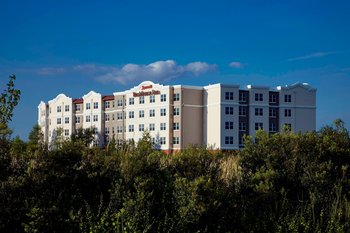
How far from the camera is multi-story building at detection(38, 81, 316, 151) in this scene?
260 feet

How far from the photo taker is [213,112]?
80.2 metres

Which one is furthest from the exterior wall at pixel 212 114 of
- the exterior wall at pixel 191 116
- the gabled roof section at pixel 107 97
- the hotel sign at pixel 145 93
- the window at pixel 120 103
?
the gabled roof section at pixel 107 97

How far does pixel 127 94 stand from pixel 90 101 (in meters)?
10.1

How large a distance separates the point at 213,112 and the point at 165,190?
70.7m

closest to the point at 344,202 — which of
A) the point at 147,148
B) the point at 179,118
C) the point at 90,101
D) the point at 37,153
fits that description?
the point at 147,148

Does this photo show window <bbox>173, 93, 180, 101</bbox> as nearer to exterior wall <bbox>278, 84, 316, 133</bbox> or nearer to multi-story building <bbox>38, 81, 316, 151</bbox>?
multi-story building <bbox>38, 81, 316, 151</bbox>

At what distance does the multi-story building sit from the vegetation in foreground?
65.5 metres

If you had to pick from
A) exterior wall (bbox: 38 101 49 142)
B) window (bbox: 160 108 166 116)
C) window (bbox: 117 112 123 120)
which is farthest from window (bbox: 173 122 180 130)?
exterior wall (bbox: 38 101 49 142)

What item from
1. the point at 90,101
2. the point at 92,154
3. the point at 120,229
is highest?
the point at 90,101

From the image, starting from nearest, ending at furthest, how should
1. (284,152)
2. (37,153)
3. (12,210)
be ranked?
(12,210) → (37,153) → (284,152)

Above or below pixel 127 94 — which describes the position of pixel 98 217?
below

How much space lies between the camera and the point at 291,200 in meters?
11.3

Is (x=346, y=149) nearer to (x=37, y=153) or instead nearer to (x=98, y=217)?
(x=98, y=217)

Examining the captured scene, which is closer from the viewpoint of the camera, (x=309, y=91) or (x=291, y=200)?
(x=291, y=200)
